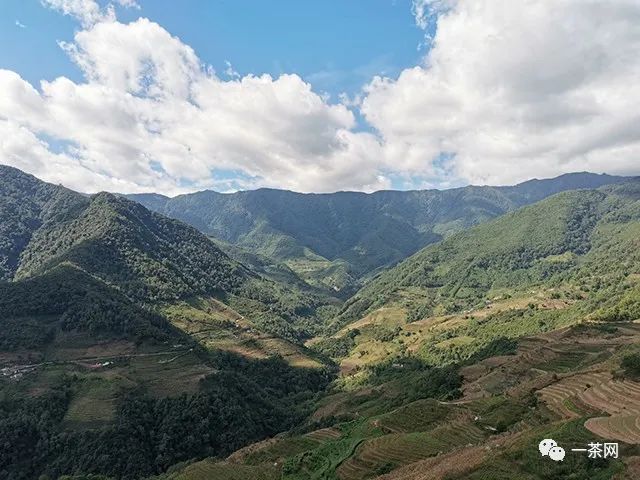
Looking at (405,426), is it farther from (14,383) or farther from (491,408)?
(14,383)

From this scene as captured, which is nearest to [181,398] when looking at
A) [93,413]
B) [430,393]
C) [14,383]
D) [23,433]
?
[93,413]

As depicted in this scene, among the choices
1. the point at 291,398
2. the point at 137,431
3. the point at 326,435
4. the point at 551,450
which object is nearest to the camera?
the point at 551,450

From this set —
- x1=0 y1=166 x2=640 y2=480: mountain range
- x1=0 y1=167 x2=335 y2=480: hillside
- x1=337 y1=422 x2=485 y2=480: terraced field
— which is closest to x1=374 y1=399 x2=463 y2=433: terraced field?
x1=0 y1=166 x2=640 y2=480: mountain range

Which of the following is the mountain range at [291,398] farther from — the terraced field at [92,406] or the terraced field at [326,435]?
the terraced field at [326,435]

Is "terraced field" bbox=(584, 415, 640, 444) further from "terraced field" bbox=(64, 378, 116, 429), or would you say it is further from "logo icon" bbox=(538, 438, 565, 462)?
"terraced field" bbox=(64, 378, 116, 429)

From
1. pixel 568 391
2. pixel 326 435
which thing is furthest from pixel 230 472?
pixel 568 391

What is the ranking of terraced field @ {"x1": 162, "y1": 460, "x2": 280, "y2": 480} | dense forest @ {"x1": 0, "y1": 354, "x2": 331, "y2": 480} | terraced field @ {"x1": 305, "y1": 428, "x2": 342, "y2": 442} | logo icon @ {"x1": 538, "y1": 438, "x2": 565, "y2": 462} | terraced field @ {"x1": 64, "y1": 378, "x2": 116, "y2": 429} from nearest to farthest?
1. logo icon @ {"x1": 538, "y1": 438, "x2": 565, "y2": 462}
2. terraced field @ {"x1": 162, "y1": 460, "x2": 280, "y2": 480}
3. terraced field @ {"x1": 305, "y1": 428, "x2": 342, "y2": 442}
4. dense forest @ {"x1": 0, "y1": 354, "x2": 331, "y2": 480}
5. terraced field @ {"x1": 64, "y1": 378, "x2": 116, "y2": 429}

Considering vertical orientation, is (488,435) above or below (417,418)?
above

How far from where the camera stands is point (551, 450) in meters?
31.2

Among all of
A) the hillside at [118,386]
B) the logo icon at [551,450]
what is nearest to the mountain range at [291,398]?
the hillside at [118,386]

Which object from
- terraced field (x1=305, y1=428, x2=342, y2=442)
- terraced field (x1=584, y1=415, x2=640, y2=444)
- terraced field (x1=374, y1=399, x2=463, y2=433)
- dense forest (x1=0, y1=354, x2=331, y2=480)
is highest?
terraced field (x1=584, y1=415, x2=640, y2=444)

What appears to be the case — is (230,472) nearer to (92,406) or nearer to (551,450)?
(551,450)

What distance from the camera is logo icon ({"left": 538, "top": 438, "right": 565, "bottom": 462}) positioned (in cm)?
3083

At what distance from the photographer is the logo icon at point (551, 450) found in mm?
30830
